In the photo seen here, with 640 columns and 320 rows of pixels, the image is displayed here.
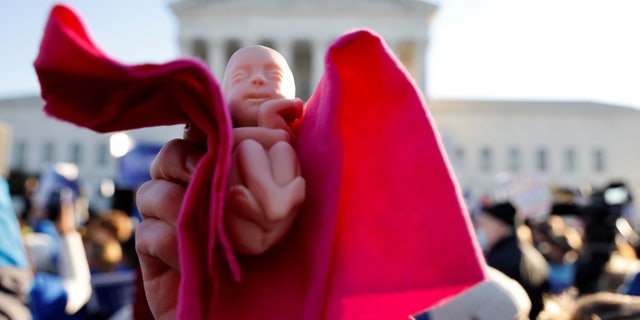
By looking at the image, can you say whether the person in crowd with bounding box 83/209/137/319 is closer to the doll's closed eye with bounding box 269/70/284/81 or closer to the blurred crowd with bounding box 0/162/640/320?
the blurred crowd with bounding box 0/162/640/320

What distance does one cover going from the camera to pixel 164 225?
3.68 feet

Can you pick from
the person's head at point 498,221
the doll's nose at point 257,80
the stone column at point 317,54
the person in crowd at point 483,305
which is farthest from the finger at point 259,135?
the stone column at point 317,54

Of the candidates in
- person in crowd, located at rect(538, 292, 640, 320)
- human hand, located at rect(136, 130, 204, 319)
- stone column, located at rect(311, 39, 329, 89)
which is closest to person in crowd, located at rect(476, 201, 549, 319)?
person in crowd, located at rect(538, 292, 640, 320)

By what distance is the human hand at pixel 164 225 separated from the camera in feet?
3.65

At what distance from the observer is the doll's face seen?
1232mm

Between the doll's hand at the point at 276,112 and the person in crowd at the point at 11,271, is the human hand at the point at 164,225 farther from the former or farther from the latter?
the person in crowd at the point at 11,271

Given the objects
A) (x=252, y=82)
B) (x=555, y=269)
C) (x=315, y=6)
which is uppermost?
(x=252, y=82)

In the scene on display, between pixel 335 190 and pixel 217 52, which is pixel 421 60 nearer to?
pixel 217 52

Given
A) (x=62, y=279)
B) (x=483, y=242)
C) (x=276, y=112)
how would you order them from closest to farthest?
1. (x=276, y=112)
2. (x=62, y=279)
3. (x=483, y=242)

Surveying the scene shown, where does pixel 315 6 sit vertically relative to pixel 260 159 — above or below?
below

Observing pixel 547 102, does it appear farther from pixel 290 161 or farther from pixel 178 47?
pixel 290 161

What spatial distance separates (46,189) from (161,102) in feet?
19.3

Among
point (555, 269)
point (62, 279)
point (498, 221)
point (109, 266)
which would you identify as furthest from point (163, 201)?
point (555, 269)

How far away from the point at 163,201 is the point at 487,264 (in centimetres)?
366
